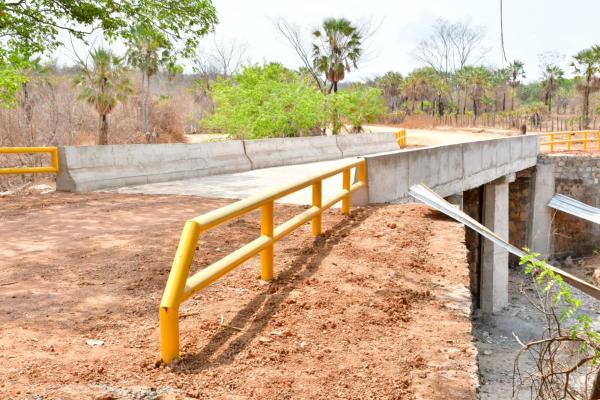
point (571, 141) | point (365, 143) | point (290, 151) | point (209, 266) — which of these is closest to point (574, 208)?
point (571, 141)

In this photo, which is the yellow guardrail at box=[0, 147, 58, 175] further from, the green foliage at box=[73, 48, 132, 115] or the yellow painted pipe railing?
the green foliage at box=[73, 48, 132, 115]

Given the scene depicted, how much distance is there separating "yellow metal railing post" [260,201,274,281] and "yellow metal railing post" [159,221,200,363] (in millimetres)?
1537

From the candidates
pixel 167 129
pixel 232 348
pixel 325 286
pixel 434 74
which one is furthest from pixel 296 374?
pixel 434 74

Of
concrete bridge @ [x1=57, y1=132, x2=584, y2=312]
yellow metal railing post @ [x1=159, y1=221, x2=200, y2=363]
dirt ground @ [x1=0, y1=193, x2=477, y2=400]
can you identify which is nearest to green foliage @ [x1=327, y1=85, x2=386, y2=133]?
concrete bridge @ [x1=57, y1=132, x2=584, y2=312]

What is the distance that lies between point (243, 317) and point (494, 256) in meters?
15.1

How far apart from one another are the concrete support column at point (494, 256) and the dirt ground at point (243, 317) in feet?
35.8

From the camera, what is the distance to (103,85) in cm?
3525

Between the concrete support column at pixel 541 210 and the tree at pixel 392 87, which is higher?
the tree at pixel 392 87

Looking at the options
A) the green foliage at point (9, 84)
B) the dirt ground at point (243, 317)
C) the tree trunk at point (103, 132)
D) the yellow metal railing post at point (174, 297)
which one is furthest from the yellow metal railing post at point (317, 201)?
the tree trunk at point (103, 132)

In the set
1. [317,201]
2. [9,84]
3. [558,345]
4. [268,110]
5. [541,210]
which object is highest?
[9,84]

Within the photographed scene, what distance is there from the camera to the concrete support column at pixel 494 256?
18.3 m

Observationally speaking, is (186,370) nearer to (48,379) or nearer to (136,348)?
(136,348)

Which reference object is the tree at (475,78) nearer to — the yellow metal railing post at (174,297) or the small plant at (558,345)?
the small plant at (558,345)

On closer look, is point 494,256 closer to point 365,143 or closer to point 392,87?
point 365,143
